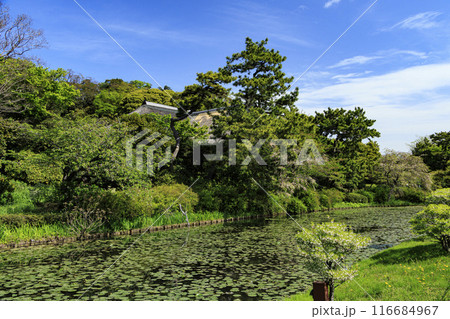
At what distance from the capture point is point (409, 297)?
5875 mm

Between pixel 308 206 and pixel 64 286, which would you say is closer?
pixel 64 286

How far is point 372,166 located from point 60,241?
30.7 meters

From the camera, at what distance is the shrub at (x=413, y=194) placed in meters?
32.2

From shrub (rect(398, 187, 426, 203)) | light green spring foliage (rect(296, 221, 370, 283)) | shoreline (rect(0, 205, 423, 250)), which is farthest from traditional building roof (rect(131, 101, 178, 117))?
light green spring foliage (rect(296, 221, 370, 283))

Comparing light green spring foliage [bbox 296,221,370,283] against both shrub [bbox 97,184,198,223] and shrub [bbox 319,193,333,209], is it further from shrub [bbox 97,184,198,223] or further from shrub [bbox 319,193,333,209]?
shrub [bbox 319,193,333,209]

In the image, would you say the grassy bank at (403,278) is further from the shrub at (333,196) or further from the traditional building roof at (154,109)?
the traditional building roof at (154,109)

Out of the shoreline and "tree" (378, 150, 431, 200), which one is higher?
"tree" (378, 150, 431, 200)

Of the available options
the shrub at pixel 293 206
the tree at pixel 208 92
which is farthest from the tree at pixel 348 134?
the tree at pixel 208 92

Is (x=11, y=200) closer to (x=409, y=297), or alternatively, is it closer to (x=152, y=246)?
(x=152, y=246)

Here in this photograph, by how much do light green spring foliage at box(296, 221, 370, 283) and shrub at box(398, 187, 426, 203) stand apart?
30405mm

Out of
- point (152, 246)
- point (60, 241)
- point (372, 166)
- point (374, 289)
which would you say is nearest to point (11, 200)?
point (60, 241)

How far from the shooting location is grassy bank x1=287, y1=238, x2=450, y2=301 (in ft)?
19.9

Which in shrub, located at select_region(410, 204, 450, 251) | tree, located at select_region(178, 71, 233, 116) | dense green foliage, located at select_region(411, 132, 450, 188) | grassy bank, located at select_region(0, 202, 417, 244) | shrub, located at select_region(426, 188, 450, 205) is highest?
tree, located at select_region(178, 71, 233, 116)

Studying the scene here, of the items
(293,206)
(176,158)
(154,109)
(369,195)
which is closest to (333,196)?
(369,195)
